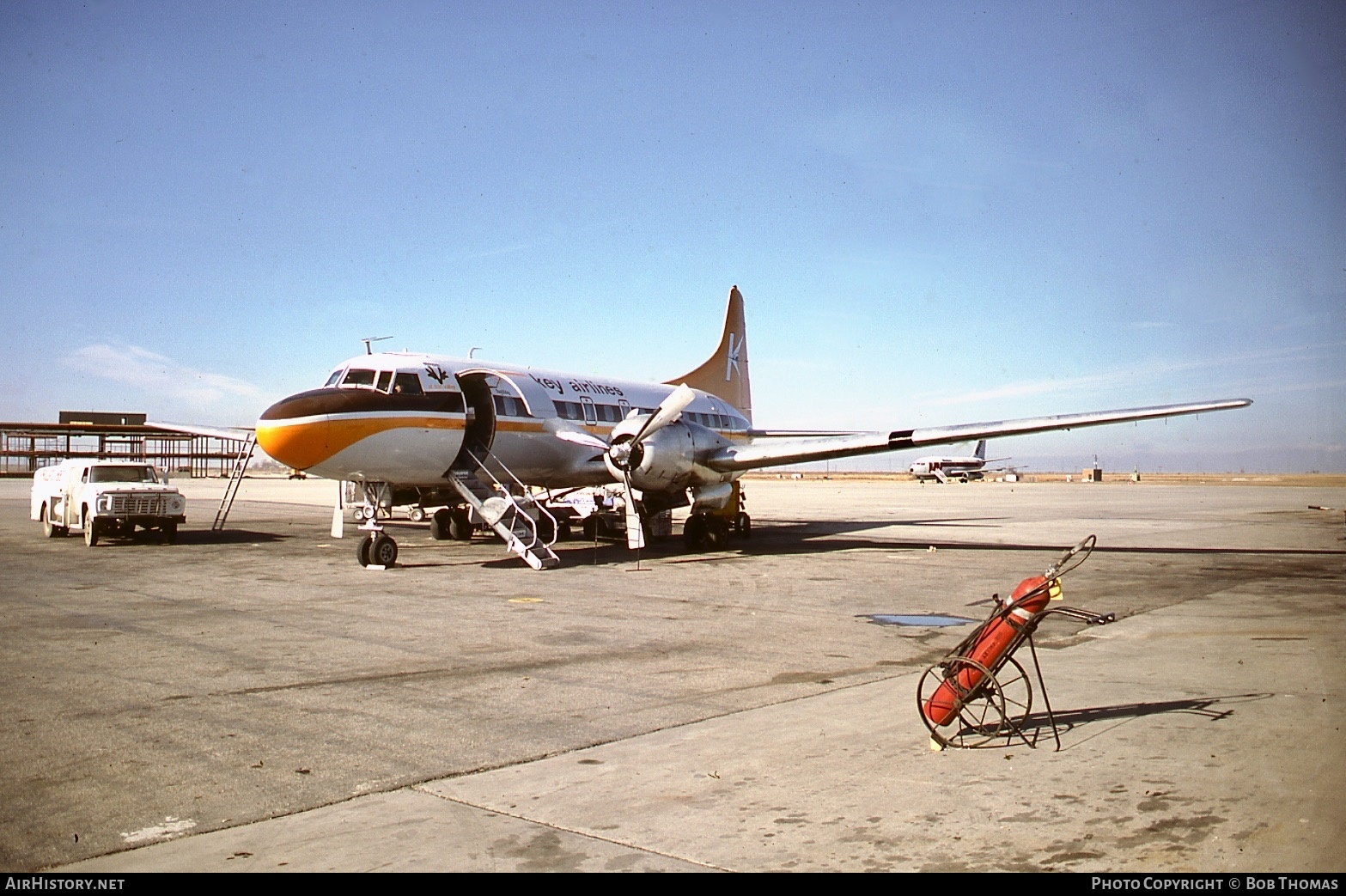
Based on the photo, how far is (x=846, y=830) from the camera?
4.76 m

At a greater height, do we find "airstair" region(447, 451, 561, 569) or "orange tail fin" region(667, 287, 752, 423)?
"orange tail fin" region(667, 287, 752, 423)

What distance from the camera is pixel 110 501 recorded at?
22.5 m

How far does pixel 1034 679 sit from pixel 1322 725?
6.99 feet

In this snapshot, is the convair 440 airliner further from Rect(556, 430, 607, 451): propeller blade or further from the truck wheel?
the truck wheel

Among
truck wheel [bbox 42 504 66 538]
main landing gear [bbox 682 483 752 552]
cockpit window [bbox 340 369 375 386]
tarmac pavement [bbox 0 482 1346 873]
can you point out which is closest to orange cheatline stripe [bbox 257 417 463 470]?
cockpit window [bbox 340 369 375 386]

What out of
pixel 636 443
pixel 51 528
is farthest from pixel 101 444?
pixel 636 443

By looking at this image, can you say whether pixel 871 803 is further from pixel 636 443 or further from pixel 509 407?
pixel 509 407

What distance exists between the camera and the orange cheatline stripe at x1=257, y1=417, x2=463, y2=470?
16.8 metres

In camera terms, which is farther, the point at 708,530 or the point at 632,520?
the point at 708,530

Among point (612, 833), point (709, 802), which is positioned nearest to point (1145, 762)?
point (709, 802)

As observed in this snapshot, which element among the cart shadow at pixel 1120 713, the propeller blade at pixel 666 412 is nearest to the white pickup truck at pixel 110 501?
the propeller blade at pixel 666 412

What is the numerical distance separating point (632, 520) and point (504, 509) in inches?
98.3

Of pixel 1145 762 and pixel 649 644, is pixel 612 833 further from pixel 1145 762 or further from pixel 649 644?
pixel 649 644

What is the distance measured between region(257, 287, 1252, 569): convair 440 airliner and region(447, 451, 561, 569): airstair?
3 cm
